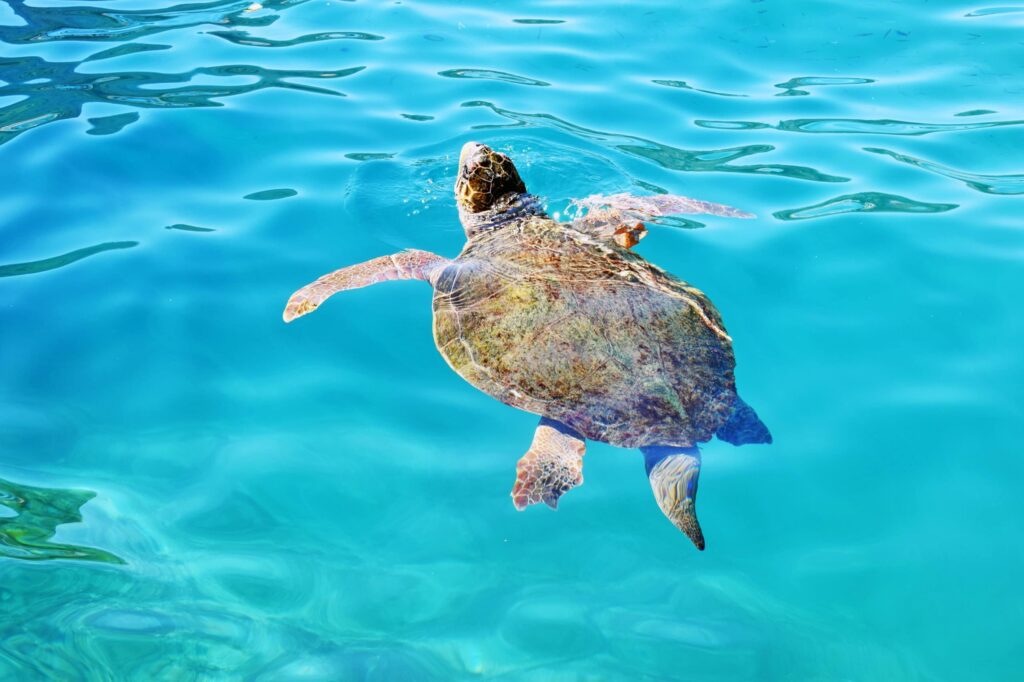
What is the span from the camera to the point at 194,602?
3670 mm

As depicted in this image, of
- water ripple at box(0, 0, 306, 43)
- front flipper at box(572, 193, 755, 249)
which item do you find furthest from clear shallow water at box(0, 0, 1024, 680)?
water ripple at box(0, 0, 306, 43)

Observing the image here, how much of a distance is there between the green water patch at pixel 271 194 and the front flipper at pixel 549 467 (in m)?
3.33

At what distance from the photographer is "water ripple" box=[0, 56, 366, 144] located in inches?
296

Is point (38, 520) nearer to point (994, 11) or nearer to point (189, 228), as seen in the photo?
point (189, 228)

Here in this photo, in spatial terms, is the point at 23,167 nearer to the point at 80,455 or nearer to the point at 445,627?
the point at 80,455

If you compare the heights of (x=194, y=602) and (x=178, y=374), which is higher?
(x=178, y=374)

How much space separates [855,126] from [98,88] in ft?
23.6

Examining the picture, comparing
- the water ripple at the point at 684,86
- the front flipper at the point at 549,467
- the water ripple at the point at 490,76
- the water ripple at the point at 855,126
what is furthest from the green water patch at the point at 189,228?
the water ripple at the point at 684,86

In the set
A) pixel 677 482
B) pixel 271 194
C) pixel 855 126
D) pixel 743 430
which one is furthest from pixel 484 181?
pixel 855 126

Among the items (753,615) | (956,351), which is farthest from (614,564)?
(956,351)

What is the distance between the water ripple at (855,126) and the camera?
7.02 meters

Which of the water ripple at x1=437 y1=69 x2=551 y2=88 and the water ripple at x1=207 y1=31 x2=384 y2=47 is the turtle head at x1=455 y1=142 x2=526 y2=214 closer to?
the water ripple at x1=437 y1=69 x2=551 y2=88

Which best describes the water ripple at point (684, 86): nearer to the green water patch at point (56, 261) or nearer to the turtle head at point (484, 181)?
the turtle head at point (484, 181)

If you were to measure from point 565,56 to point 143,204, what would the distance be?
15.0 feet
